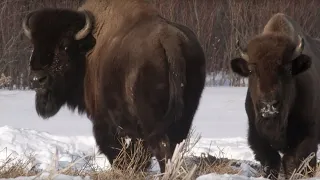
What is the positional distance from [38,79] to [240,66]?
6.76ft

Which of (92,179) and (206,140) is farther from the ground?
(92,179)

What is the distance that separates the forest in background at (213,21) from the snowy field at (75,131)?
1.37 meters

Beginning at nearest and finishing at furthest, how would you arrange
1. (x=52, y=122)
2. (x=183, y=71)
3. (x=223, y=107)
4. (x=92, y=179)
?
1. (x=92, y=179)
2. (x=183, y=71)
3. (x=52, y=122)
4. (x=223, y=107)

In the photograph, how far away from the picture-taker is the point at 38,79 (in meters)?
7.41

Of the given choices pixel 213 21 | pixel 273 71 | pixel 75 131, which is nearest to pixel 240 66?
pixel 273 71

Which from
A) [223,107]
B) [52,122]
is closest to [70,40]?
[52,122]

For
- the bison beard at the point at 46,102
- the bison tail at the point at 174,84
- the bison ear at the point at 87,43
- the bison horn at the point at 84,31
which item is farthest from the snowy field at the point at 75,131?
the bison horn at the point at 84,31

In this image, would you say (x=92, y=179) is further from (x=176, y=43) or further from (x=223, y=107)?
(x=223, y=107)

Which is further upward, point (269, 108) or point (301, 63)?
point (301, 63)

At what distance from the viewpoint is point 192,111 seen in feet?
23.3

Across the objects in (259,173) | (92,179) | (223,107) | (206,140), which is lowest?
(223,107)

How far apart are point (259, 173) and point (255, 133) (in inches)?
25.9

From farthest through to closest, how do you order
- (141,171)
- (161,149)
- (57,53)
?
1. (57,53)
2. (161,149)
3. (141,171)

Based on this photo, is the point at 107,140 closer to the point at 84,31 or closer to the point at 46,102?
the point at 46,102
